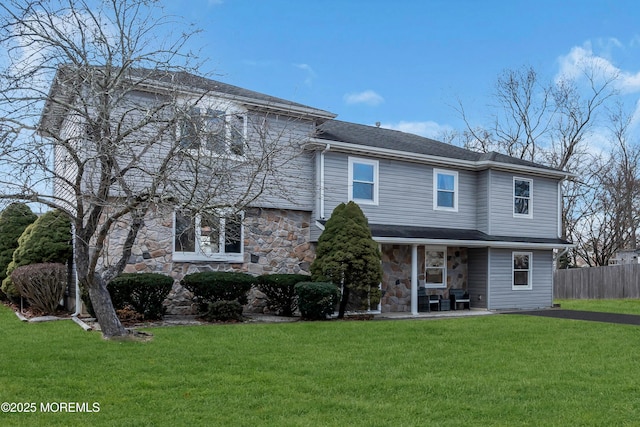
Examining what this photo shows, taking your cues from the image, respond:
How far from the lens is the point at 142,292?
11.8 meters

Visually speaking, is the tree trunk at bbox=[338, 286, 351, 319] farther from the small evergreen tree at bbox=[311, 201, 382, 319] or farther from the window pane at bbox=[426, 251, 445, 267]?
the window pane at bbox=[426, 251, 445, 267]

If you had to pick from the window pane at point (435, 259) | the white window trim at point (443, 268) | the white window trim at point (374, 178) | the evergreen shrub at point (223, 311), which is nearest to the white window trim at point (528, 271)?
the white window trim at point (443, 268)

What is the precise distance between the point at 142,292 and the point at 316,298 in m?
3.87

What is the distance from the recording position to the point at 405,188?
1641 centimetres

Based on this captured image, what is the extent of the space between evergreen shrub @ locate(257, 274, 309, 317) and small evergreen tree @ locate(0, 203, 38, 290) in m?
8.05

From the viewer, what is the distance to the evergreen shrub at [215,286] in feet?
40.9

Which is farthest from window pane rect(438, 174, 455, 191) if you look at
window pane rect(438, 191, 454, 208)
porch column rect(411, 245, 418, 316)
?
porch column rect(411, 245, 418, 316)

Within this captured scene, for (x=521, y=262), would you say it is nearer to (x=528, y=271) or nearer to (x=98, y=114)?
(x=528, y=271)

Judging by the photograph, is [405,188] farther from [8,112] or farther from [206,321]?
[8,112]

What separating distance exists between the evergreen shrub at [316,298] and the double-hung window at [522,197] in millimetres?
8398

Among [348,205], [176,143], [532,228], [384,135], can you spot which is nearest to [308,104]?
[348,205]

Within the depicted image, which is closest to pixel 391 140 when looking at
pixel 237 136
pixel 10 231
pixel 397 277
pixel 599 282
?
pixel 397 277

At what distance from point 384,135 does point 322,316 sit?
7661mm

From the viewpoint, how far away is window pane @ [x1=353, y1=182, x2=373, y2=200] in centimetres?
1555
